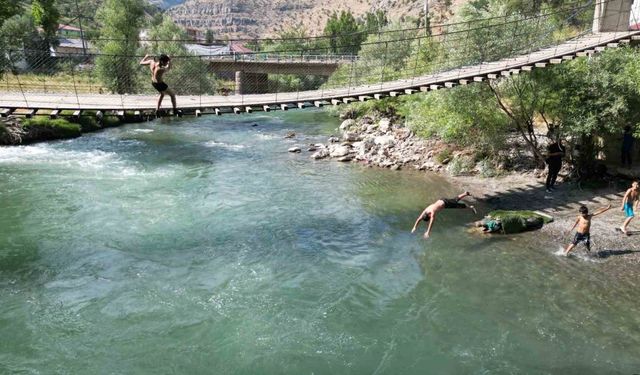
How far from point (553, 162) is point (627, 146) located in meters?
2.14

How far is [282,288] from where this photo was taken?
9734 millimetres

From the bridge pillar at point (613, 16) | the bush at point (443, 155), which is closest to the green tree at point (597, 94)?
the bridge pillar at point (613, 16)

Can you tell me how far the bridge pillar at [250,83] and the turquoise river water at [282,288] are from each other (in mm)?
26380

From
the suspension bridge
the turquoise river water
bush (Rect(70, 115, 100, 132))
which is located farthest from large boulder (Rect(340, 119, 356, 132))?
bush (Rect(70, 115, 100, 132))

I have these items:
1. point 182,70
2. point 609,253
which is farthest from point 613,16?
point 182,70

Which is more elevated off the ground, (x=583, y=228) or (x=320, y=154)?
(x=583, y=228)

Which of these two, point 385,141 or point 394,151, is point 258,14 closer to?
point 385,141

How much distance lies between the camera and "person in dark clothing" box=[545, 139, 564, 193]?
46.6 ft

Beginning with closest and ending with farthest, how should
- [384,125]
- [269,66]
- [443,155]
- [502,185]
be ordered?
[502,185] < [443,155] < [384,125] < [269,66]

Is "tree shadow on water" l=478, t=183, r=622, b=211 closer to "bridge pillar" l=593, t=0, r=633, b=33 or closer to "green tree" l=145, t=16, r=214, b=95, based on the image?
"bridge pillar" l=593, t=0, r=633, b=33

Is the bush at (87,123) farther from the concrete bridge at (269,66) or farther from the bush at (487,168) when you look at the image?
the bush at (487,168)

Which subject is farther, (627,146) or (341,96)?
(627,146)

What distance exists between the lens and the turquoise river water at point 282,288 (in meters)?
7.66

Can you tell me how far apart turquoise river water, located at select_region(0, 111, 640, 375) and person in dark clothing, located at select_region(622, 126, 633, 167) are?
15.7ft
